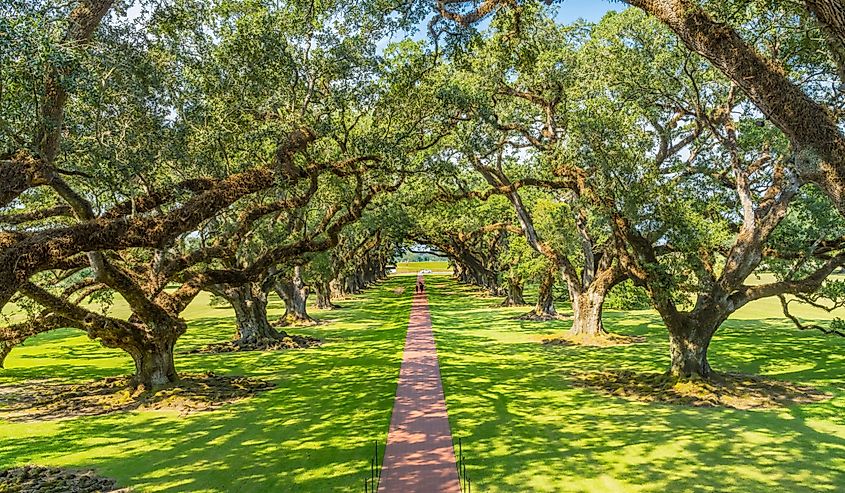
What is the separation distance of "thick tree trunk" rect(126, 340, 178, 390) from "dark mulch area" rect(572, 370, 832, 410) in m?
10.7

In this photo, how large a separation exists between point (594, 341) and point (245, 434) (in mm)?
15089

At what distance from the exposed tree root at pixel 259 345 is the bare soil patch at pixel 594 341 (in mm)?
9922

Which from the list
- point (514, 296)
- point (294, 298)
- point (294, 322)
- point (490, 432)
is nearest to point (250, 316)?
point (294, 322)

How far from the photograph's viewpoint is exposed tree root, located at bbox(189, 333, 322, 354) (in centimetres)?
2219

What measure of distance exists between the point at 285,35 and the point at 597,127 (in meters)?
7.36

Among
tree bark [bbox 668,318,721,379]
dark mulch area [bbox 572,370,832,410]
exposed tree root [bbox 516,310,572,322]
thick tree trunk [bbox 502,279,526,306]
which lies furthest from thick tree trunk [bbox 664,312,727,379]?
thick tree trunk [bbox 502,279,526,306]

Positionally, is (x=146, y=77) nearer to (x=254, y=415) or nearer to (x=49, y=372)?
(x=254, y=415)

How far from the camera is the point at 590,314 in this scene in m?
22.3

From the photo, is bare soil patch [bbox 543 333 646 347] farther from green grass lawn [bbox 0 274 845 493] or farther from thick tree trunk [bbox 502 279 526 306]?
thick tree trunk [bbox 502 279 526 306]

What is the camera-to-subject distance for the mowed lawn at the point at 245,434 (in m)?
8.45

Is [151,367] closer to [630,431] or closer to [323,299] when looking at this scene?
[630,431]

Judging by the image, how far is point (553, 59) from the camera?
17.0 m

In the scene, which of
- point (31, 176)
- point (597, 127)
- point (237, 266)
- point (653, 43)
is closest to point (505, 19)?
point (597, 127)

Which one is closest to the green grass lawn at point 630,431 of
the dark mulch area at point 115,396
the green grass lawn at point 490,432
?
the green grass lawn at point 490,432
